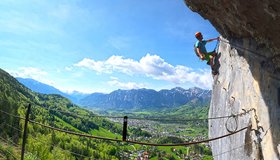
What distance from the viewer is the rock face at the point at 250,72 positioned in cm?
984

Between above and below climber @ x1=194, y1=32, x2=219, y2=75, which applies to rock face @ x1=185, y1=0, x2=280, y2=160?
below

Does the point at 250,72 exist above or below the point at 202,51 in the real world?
below

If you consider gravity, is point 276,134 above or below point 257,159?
above

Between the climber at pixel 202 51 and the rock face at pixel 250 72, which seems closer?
the rock face at pixel 250 72

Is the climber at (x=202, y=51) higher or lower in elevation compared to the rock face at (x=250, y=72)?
higher

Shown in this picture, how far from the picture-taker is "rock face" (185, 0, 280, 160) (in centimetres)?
984

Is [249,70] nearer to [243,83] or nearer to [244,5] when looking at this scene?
[243,83]

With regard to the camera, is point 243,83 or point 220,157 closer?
point 243,83

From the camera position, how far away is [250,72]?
13.1 metres

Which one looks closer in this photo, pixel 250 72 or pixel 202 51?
pixel 250 72

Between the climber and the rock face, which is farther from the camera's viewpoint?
the climber

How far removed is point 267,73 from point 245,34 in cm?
177

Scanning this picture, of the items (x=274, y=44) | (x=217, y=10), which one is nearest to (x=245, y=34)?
(x=217, y=10)

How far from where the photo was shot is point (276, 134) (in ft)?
35.6
